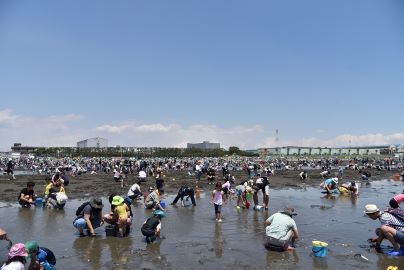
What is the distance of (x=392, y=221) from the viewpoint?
859 centimetres

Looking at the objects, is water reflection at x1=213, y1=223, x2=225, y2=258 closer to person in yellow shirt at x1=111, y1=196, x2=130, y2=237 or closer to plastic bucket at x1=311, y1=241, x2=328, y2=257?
plastic bucket at x1=311, y1=241, x2=328, y2=257

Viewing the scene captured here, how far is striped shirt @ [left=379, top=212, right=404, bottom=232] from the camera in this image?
852 centimetres

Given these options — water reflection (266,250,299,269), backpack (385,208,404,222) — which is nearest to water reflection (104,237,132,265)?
water reflection (266,250,299,269)

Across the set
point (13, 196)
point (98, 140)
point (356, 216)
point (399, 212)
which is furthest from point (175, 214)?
point (98, 140)

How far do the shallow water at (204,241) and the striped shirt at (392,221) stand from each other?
0.72 meters

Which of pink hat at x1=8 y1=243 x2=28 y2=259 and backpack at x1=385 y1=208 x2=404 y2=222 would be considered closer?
pink hat at x1=8 y1=243 x2=28 y2=259

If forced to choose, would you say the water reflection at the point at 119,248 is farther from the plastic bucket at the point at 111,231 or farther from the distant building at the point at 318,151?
the distant building at the point at 318,151

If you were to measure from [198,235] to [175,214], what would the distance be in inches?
140

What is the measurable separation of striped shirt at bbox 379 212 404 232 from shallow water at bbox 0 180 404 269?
722 millimetres

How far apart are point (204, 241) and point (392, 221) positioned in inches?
173

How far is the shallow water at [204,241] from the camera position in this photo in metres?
7.88

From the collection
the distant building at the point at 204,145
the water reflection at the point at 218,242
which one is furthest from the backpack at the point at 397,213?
the distant building at the point at 204,145

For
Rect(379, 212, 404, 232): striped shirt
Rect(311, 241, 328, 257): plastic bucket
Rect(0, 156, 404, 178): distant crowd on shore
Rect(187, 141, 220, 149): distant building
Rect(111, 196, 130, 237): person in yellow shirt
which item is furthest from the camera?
Rect(187, 141, 220, 149): distant building

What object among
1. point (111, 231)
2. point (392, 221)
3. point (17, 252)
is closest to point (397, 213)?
point (392, 221)
